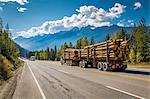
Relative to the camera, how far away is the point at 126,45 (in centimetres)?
2812

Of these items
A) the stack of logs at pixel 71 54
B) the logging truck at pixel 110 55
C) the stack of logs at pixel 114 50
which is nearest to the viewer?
the stack of logs at pixel 114 50

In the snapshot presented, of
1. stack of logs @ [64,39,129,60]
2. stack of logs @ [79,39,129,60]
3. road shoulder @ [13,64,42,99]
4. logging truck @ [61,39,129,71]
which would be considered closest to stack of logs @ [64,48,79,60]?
logging truck @ [61,39,129,71]

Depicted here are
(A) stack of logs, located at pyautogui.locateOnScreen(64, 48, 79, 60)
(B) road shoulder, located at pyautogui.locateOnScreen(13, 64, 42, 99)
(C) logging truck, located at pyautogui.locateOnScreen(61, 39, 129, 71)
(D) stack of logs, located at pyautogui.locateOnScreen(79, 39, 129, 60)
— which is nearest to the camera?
(B) road shoulder, located at pyautogui.locateOnScreen(13, 64, 42, 99)

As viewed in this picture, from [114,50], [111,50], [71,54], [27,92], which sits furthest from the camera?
[71,54]

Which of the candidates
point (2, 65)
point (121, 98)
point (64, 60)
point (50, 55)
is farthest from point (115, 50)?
point (50, 55)

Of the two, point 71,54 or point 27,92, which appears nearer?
point 27,92

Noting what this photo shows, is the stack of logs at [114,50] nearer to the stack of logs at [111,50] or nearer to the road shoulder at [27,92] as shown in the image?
the stack of logs at [111,50]

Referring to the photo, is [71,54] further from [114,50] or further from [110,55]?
[114,50]

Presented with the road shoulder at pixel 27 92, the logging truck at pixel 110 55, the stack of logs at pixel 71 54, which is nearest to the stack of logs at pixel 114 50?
the logging truck at pixel 110 55

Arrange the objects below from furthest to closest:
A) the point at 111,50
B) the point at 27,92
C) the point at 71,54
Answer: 1. the point at 71,54
2. the point at 111,50
3. the point at 27,92

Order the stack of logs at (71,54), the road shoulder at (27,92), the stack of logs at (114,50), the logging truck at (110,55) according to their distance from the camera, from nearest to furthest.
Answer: the road shoulder at (27,92) < the stack of logs at (114,50) < the logging truck at (110,55) < the stack of logs at (71,54)

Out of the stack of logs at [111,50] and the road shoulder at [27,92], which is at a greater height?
the stack of logs at [111,50]

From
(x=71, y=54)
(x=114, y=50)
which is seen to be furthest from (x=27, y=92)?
(x=71, y=54)

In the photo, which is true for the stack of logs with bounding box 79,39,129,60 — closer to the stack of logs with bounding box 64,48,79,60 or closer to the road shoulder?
the road shoulder
